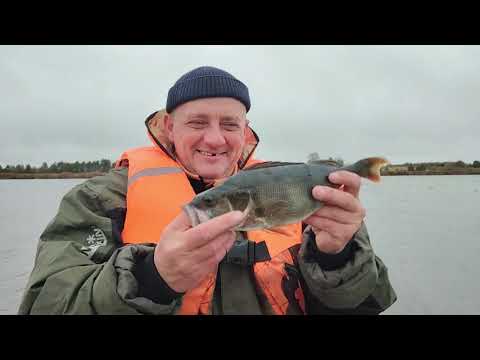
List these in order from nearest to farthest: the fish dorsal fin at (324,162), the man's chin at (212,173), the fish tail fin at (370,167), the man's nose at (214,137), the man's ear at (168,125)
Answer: the fish tail fin at (370,167) < the fish dorsal fin at (324,162) < the man's nose at (214,137) < the man's chin at (212,173) < the man's ear at (168,125)

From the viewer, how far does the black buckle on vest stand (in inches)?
127

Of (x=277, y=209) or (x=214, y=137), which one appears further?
(x=214, y=137)

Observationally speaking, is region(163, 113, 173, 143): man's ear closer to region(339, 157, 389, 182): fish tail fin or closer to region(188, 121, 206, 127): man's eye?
region(188, 121, 206, 127): man's eye

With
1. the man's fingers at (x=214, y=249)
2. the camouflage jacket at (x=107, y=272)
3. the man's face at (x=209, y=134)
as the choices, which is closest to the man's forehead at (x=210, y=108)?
the man's face at (x=209, y=134)

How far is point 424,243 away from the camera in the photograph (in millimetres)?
9078

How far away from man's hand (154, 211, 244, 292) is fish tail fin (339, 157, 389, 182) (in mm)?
1174

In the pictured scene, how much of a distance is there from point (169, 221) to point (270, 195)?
1102 millimetres

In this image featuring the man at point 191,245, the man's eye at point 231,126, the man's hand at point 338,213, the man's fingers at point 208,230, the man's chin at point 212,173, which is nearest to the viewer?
the man's fingers at point 208,230

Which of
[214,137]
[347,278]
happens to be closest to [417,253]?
[347,278]

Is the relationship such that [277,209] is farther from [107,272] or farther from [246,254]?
[107,272]

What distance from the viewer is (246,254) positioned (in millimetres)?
3234

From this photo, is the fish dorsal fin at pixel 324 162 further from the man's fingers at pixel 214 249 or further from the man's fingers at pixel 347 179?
the man's fingers at pixel 214 249

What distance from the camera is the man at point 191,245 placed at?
101 inches
